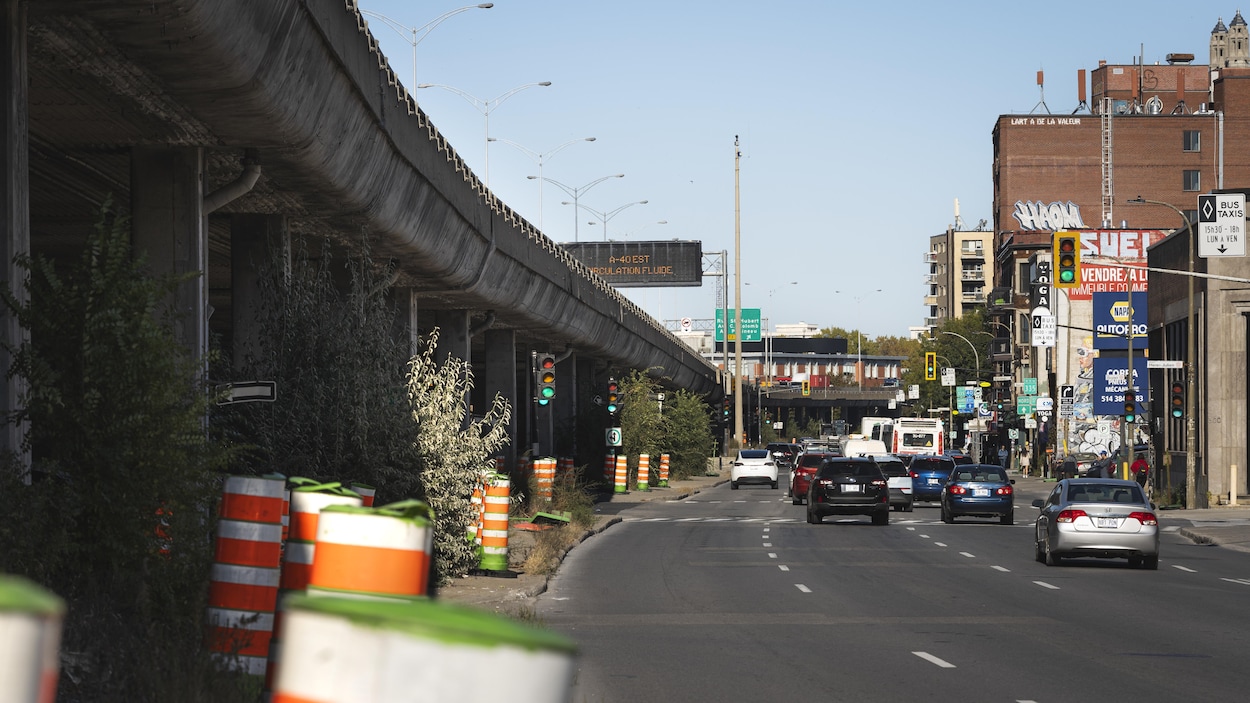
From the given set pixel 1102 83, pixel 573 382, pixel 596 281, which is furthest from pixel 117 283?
pixel 1102 83

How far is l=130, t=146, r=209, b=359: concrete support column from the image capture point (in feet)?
62.7

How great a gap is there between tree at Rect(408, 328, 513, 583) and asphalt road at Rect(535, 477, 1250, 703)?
5.24 ft

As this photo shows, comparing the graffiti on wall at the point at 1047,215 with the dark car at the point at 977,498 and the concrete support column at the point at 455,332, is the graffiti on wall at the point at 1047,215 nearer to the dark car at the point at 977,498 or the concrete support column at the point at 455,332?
the dark car at the point at 977,498

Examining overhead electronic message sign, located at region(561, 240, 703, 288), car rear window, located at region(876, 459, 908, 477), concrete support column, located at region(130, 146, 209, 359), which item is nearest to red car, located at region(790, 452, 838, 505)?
car rear window, located at region(876, 459, 908, 477)

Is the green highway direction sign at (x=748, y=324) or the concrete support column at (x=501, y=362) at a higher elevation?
the green highway direction sign at (x=748, y=324)

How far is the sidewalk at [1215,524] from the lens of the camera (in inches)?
1360

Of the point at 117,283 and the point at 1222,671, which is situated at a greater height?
the point at 117,283

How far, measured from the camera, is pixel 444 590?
20703 millimetres

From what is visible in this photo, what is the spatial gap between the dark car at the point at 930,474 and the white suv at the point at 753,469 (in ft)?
56.4

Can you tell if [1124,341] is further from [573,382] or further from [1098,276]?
[573,382]

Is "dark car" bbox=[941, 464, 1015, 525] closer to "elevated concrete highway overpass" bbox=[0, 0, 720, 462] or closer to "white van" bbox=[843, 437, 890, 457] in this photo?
"elevated concrete highway overpass" bbox=[0, 0, 720, 462]

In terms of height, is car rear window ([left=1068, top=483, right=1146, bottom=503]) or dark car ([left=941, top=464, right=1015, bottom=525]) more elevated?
car rear window ([left=1068, top=483, right=1146, bottom=503])

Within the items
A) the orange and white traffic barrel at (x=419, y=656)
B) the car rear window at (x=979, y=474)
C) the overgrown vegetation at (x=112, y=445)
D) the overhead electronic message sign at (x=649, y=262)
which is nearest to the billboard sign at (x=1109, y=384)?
the car rear window at (x=979, y=474)

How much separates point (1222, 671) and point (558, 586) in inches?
419
